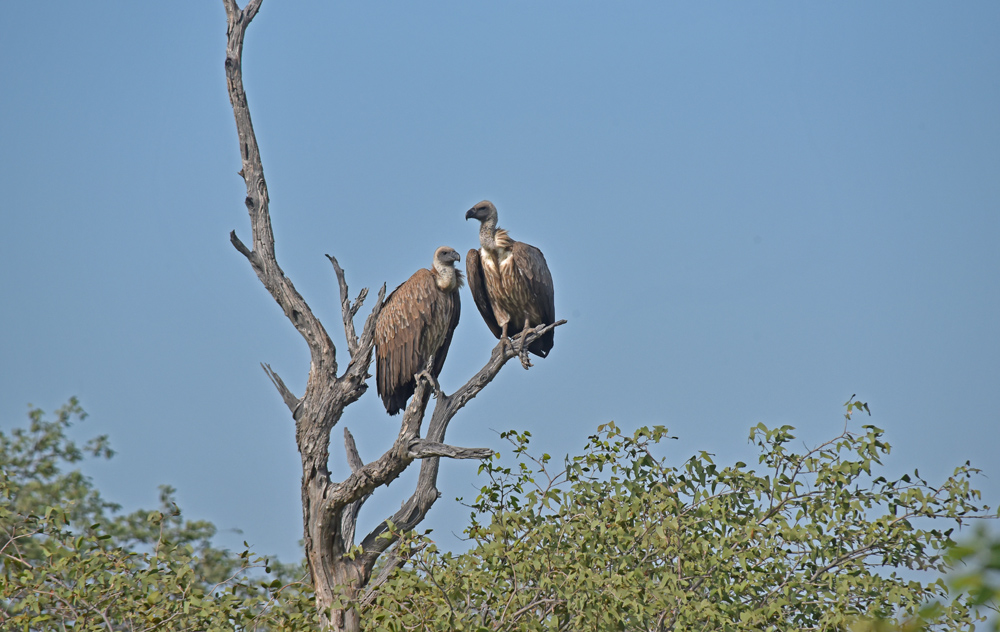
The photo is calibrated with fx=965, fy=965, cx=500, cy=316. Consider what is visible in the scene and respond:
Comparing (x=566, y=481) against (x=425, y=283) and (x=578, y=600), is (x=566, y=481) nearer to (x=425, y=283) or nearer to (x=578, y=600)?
(x=578, y=600)

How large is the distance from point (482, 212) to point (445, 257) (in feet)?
2.27

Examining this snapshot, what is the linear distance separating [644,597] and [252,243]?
13.7ft

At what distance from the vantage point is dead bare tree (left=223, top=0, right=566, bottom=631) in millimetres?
6707

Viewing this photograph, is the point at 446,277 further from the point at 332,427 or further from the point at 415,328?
the point at 332,427

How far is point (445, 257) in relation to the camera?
8234 millimetres

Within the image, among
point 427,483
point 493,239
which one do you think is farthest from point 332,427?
point 493,239

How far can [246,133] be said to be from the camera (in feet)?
24.8

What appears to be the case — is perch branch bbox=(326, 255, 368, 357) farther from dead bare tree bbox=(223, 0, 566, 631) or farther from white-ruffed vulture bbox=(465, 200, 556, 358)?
white-ruffed vulture bbox=(465, 200, 556, 358)

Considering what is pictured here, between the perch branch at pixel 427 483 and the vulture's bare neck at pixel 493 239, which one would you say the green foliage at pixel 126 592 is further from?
the vulture's bare neck at pixel 493 239

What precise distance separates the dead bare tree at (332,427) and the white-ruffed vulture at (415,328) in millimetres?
706

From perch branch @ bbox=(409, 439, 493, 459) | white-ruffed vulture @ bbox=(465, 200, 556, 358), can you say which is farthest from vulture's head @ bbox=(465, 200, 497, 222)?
perch branch @ bbox=(409, 439, 493, 459)

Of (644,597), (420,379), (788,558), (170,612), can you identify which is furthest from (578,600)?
(420,379)

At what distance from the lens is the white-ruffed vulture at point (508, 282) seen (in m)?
8.39

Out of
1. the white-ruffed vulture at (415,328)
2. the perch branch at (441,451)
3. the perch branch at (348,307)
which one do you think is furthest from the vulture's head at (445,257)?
the perch branch at (441,451)
